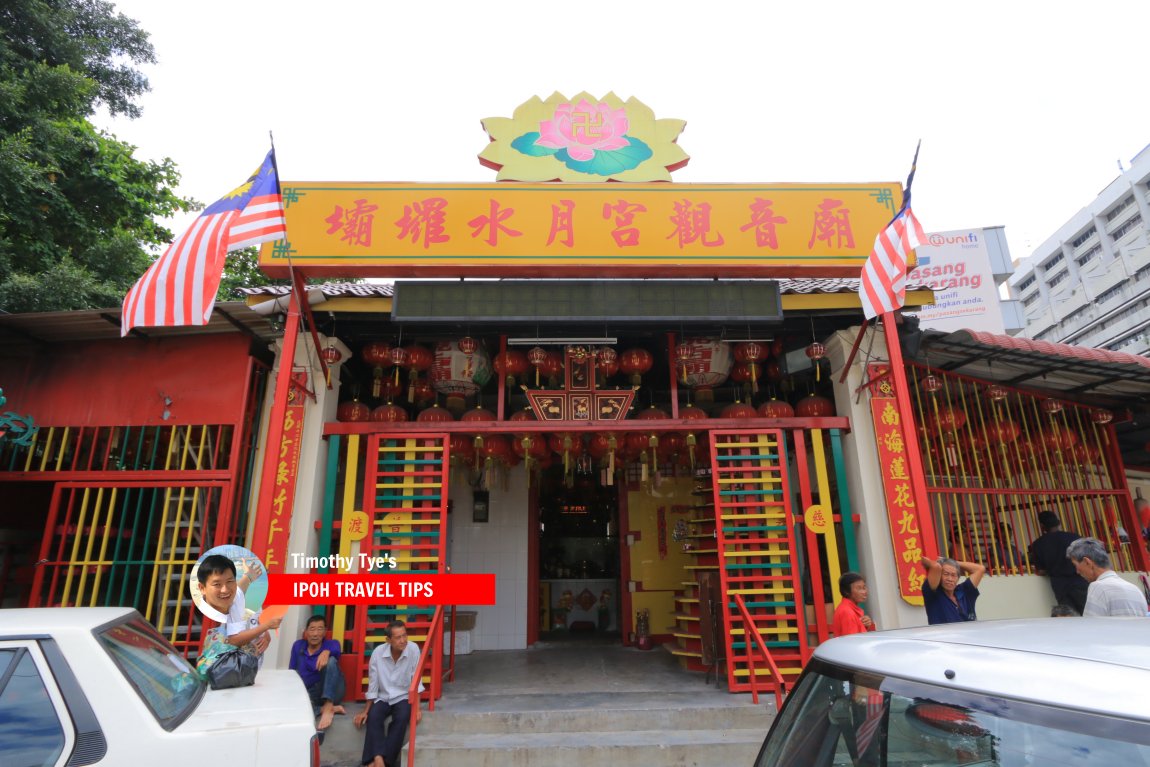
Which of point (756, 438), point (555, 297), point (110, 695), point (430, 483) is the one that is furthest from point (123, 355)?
point (756, 438)

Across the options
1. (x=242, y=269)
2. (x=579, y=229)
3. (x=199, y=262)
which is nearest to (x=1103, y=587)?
(x=579, y=229)

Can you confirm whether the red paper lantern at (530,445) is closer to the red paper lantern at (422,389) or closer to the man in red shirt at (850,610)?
the red paper lantern at (422,389)

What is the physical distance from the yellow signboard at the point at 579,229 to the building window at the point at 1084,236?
48418 mm

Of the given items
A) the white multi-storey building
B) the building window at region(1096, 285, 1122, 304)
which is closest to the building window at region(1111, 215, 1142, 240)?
the white multi-storey building

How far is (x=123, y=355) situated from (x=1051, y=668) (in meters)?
8.22

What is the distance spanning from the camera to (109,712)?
2.34 m

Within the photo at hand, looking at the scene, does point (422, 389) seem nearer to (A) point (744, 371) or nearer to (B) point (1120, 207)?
(A) point (744, 371)

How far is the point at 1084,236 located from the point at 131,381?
183 feet

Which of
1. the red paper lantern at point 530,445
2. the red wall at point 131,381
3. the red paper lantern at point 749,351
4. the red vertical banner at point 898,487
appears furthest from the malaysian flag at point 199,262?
the red vertical banner at point 898,487

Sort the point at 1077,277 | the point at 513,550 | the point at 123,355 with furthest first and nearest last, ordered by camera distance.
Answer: the point at 1077,277
the point at 513,550
the point at 123,355

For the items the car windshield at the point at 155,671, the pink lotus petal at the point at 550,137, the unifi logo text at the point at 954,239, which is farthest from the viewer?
the unifi logo text at the point at 954,239

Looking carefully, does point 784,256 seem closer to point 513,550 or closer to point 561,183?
point 561,183

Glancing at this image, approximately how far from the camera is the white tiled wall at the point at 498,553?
9.16 metres

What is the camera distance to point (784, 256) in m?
6.38
